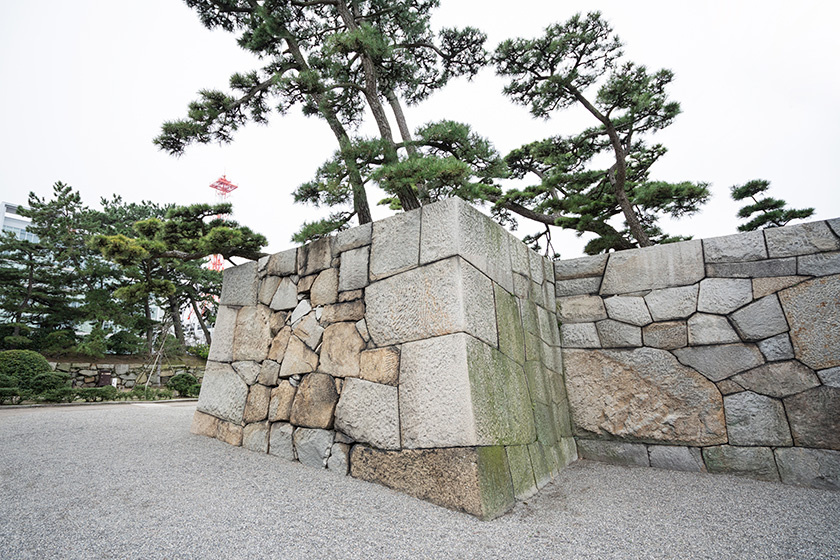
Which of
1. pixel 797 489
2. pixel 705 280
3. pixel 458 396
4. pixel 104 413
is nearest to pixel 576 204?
pixel 705 280

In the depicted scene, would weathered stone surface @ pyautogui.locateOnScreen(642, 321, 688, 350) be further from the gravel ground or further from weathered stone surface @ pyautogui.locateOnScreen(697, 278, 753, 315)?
the gravel ground

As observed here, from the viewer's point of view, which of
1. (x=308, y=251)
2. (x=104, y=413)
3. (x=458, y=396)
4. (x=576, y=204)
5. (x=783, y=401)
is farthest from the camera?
(x=576, y=204)

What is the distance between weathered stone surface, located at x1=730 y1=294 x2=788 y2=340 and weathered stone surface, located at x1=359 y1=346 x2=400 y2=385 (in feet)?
7.91

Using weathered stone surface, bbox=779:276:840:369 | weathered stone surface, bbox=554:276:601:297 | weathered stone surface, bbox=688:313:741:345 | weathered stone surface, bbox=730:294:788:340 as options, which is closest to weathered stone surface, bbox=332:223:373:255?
weathered stone surface, bbox=554:276:601:297

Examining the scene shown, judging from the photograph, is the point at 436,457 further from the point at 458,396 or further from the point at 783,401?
the point at 783,401

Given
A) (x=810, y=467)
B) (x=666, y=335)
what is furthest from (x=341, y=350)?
(x=810, y=467)

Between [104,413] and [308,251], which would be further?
[104,413]

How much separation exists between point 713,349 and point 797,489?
906 millimetres

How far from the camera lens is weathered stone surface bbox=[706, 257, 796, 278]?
2709 millimetres

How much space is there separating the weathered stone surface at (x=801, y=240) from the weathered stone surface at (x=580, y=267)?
108 cm

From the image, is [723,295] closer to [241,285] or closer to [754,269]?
[754,269]

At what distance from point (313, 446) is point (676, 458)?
8.36ft

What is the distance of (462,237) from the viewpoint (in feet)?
7.88

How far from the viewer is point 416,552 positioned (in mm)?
1608
